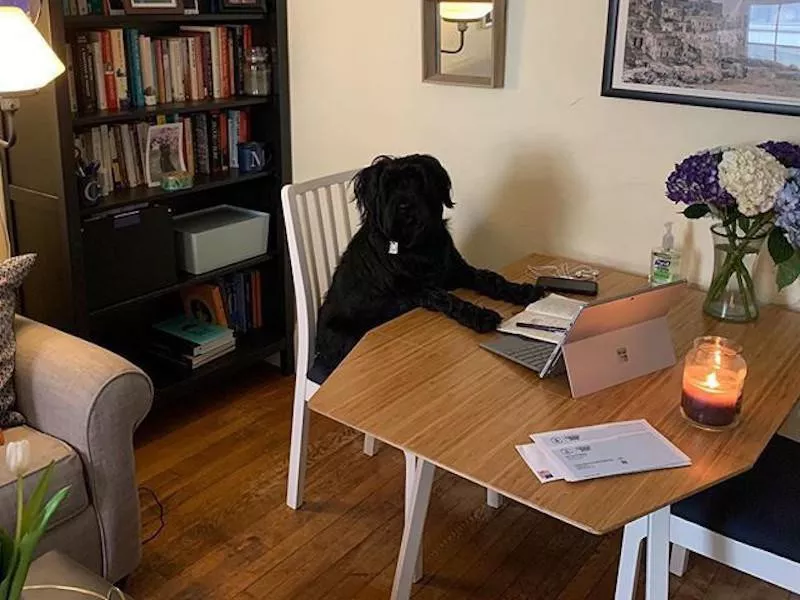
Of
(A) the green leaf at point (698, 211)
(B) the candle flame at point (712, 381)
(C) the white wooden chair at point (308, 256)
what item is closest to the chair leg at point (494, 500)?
(C) the white wooden chair at point (308, 256)

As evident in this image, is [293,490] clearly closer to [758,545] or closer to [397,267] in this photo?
[397,267]

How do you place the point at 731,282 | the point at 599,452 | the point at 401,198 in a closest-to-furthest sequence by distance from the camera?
1. the point at 599,452
2. the point at 731,282
3. the point at 401,198

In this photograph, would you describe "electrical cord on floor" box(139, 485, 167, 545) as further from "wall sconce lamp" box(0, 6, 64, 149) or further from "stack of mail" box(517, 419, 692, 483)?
"stack of mail" box(517, 419, 692, 483)

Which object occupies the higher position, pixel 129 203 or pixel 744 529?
pixel 129 203

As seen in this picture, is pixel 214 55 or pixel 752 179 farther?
pixel 214 55

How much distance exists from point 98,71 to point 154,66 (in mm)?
224

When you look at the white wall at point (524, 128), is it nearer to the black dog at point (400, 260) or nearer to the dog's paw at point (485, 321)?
the black dog at point (400, 260)

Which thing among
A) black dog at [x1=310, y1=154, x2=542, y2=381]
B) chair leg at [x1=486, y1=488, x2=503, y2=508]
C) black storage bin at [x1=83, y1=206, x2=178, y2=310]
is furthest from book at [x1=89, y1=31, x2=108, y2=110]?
chair leg at [x1=486, y1=488, x2=503, y2=508]

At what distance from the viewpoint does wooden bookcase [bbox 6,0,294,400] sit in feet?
8.16

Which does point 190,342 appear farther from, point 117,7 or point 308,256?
point 117,7

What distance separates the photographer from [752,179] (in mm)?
1879

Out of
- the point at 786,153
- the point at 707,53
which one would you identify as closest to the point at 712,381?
the point at 786,153

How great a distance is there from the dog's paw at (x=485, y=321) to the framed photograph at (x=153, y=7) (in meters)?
1.43

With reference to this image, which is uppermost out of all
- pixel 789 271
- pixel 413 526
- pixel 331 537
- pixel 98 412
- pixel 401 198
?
pixel 401 198
